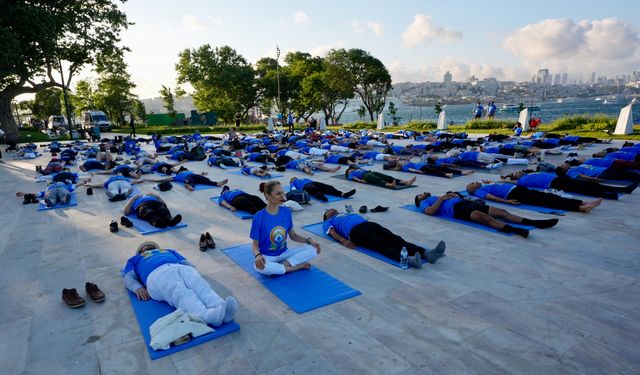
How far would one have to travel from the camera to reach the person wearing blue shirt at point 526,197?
267 inches

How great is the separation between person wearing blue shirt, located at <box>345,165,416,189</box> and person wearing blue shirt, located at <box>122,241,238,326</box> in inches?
243

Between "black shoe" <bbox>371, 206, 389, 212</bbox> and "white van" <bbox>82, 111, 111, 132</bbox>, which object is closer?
"black shoe" <bbox>371, 206, 389, 212</bbox>

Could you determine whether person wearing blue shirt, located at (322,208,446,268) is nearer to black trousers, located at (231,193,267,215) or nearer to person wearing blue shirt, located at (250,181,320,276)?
person wearing blue shirt, located at (250,181,320,276)

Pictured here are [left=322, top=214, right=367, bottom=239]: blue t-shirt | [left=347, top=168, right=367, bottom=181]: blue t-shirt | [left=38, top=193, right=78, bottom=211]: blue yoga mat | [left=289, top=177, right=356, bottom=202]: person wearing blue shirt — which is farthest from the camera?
[left=347, top=168, right=367, bottom=181]: blue t-shirt

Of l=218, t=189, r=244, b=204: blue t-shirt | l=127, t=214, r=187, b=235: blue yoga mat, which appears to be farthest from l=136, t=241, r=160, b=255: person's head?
l=218, t=189, r=244, b=204: blue t-shirt

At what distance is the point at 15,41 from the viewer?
18828mm

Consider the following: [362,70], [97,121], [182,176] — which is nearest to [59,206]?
[182,176]

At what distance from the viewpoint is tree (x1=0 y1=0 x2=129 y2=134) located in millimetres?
19344

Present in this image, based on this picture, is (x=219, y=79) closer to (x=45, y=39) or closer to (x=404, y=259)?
(x=45, y=39)

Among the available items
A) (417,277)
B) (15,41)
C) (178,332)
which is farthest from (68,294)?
(15,41)

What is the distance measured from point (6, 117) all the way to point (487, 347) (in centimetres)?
3400

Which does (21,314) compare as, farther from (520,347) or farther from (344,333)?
(520,347)

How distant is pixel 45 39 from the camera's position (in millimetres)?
20906

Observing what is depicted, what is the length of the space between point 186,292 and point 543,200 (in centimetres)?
649
